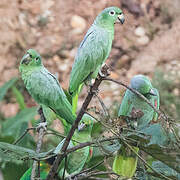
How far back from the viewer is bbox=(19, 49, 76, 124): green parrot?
1151 millimetres

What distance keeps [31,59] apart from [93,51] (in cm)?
20

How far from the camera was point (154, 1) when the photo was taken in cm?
446

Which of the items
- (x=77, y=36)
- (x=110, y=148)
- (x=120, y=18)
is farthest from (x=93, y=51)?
(x=77, y=36)

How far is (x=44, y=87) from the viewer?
1.22m

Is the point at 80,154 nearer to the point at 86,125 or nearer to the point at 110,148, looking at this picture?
the point at 86,125

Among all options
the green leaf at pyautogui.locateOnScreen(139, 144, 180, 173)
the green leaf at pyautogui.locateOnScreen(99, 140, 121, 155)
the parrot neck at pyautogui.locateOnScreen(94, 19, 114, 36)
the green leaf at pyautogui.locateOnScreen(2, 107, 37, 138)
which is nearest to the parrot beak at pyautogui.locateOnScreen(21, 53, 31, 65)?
the parrot neck at pyautogui.locateOnScreen(94, 19, 114, 36)

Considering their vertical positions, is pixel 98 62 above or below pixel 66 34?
below

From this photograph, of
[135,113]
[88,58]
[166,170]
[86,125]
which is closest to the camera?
[166,170]

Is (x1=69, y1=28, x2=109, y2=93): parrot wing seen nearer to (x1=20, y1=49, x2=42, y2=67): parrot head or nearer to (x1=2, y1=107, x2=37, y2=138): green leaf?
(x1=20, y1=49, x2=42, y2=67): parrot head

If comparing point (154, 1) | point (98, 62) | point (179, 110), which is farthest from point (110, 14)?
point (154, 1)

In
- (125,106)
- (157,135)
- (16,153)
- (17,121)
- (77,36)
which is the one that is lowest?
(16,153)

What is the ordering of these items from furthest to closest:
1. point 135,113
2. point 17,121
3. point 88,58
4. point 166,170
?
point 17,121, point 88,58, point 135,113, point 166,170

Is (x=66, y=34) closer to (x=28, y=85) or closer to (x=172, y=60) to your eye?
(x=172, y=60)

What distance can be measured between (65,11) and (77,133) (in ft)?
10.7
